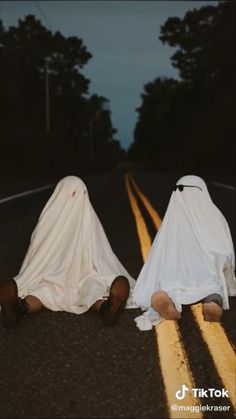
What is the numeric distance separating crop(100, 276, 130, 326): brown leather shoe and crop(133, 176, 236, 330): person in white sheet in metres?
0.41

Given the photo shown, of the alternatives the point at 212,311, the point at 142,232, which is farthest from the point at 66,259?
the point at 142,232

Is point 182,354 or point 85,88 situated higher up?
point 85,88

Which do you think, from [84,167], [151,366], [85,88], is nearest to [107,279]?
[151,366]

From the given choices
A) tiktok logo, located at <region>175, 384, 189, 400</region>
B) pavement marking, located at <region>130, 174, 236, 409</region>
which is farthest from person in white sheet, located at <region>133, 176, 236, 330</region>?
tiktok logo, located at <region>175, 384, 189, 400</region>

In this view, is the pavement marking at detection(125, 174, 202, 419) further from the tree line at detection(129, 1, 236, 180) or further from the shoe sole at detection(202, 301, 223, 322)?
the tree line at detection(129, 1, 236, 180)

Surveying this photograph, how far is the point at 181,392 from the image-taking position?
4008 millimetres

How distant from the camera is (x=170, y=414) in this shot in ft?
12.1

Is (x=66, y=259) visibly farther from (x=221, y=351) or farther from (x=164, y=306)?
(x=221, y=351)

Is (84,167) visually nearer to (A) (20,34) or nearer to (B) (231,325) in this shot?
(A) (20,34)

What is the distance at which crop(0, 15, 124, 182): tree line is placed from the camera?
4841cm

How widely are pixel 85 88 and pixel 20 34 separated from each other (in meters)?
18.0

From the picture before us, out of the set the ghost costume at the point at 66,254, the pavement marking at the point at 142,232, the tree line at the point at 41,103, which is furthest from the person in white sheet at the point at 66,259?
the tree line at the point at 41,103

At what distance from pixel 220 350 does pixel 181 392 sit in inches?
36.0

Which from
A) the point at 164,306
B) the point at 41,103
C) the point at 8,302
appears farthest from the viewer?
the point at 41,103
